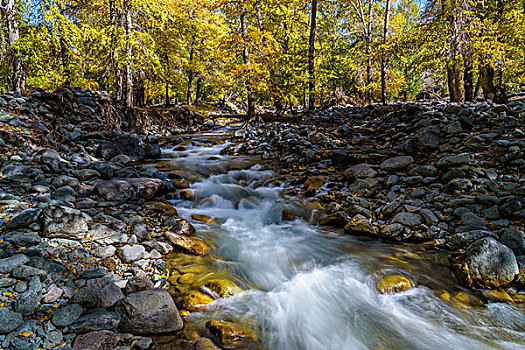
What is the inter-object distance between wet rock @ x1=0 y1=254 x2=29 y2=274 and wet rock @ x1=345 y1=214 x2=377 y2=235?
477 centimetres

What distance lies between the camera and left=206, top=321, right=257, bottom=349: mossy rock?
2.69m

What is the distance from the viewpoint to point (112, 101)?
11398 mm

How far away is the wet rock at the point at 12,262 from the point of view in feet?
8.85

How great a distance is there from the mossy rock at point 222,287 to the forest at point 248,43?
9.18 meters

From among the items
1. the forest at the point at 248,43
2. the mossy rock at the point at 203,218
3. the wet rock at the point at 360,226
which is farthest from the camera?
the forest at the point at 248,43

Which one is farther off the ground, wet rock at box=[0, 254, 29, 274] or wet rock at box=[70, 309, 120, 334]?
wet rock at box=[0, 254, 29, 274]

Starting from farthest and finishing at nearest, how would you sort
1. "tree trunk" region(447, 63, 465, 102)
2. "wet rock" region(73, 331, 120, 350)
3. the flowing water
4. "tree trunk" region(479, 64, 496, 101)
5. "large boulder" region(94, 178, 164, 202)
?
"tree trunk" region(447, 63, 465, 102) → "tree trunk" region(479, 64, 496, 101) → "large boulder" region(94, 178, 164, 202) → the flowing water → "wet rock" region(73, 331, 120, 350)

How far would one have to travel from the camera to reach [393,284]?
11.8 feet

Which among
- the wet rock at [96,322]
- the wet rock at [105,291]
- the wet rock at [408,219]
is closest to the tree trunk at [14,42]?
the wet rock at [105,291]

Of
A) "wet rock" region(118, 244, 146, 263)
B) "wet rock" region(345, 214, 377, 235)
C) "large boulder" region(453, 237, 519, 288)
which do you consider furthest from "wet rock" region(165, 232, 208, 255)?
"large boulder" region(453, 237, 519, 288)

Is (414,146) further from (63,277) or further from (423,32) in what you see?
(63,277)

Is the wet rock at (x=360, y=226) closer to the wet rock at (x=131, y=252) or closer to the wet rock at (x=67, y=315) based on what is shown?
the wet rock at (x=131, y=252)

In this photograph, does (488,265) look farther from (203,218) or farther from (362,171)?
(203,218)

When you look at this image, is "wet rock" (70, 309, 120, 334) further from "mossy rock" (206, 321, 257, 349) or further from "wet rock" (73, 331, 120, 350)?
"mossy rock" (206, 321, 257, 349)
